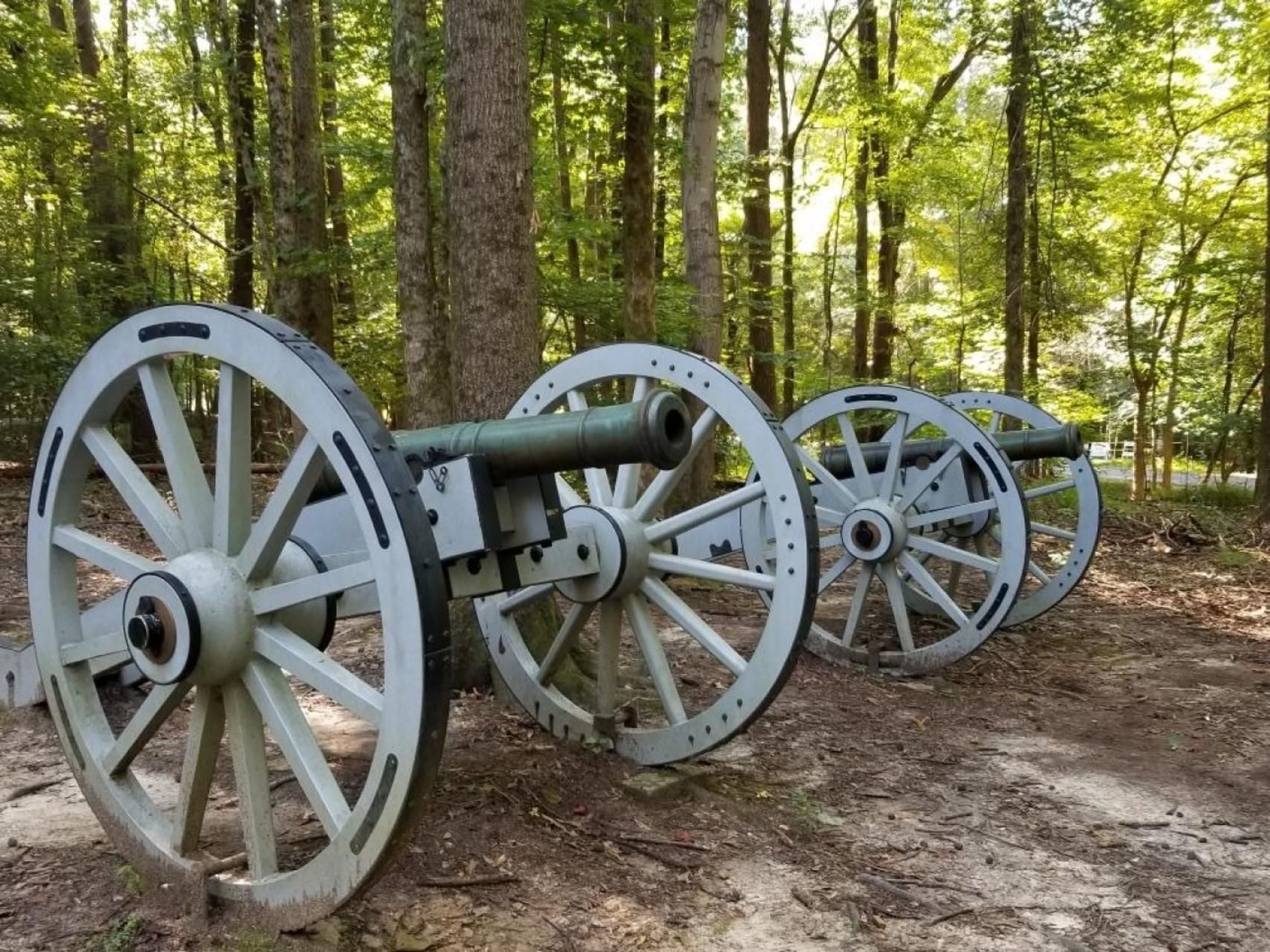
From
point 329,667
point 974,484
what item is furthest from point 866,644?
point 329,667

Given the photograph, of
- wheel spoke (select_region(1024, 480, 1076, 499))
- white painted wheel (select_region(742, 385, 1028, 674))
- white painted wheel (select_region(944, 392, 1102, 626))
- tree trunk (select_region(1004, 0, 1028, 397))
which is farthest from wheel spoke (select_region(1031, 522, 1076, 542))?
tree trunk (select_region(1004, 0, 1028, 397))

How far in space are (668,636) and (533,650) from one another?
1875mm

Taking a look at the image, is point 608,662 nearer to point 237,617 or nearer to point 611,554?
point 611,554

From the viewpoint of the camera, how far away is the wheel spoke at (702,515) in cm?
382

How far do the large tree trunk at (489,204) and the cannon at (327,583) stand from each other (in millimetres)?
513

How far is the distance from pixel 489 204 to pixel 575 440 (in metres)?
2.08

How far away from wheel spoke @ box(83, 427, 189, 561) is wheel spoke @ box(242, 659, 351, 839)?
0.48 metres

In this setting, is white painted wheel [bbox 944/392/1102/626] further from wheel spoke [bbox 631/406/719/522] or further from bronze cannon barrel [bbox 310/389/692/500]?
bronze cannon barrel [bbox 310/389/692/500]

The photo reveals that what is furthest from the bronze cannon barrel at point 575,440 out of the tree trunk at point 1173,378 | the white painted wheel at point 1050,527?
the tree trunk at point 1173,378

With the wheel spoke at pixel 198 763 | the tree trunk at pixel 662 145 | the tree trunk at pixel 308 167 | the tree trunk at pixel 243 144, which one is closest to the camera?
the wheel spoke at pixel 198 763

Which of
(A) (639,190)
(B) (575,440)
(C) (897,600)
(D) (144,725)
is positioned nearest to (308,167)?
(A) (639,190)

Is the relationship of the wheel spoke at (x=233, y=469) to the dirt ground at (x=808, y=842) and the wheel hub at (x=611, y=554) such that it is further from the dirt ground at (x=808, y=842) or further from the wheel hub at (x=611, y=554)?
the wheel hub at (x=611, y=554)

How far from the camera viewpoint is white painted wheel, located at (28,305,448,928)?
212 cm

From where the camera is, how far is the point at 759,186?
42.0 feet
